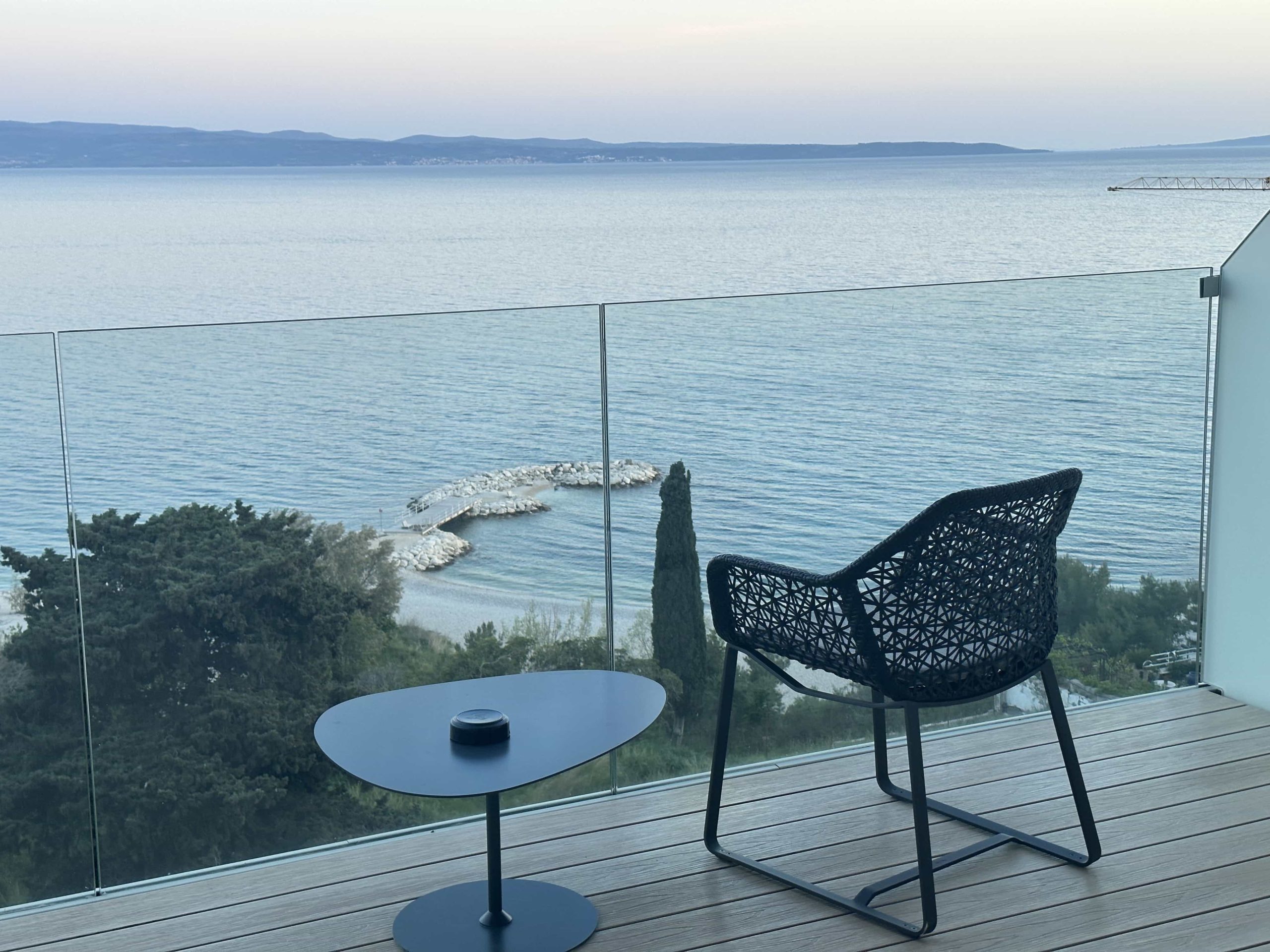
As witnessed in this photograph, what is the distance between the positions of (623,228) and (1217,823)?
4288 cm

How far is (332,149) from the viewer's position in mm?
34781

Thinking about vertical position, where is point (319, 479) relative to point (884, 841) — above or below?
above

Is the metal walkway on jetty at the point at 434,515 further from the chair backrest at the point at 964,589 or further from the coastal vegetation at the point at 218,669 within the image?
the chair backrest at the point at 964,589

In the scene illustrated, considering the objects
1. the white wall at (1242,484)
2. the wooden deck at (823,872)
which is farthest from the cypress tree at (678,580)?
the white wall at (1242,484)

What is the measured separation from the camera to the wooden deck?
232 centimetres

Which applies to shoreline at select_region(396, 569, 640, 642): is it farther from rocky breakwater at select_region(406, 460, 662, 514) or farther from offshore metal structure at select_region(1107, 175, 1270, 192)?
offshore metal structure at select_region(1107, 175, 1270, 192)

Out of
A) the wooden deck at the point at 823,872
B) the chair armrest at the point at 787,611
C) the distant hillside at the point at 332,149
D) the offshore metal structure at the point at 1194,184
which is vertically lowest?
the wooden deck at the point at 823,872

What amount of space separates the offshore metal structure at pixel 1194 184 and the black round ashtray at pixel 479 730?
42813 millimetres

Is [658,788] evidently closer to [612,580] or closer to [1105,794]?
[612,580]

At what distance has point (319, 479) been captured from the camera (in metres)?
2.62

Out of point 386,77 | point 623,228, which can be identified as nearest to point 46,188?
point 386,77

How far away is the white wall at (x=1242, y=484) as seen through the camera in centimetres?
332

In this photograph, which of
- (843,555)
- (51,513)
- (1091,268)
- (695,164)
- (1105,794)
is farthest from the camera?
(1091,268)

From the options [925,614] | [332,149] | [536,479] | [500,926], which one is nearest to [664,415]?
[536,479]
